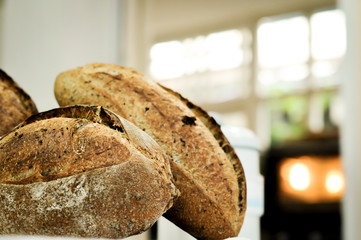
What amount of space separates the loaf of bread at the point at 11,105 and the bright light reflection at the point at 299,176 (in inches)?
170

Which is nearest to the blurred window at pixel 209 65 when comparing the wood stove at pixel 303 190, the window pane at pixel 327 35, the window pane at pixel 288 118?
the window pane at pixel 288 118

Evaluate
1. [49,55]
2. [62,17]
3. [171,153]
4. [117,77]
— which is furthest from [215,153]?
[62,17]

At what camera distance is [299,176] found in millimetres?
4762

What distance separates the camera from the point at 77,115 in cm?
54

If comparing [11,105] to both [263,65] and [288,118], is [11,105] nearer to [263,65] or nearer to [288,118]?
[288,118]

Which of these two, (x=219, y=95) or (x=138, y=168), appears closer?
(x=138, y=168)

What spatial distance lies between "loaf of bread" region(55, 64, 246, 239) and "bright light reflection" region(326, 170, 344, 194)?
4.19 metres

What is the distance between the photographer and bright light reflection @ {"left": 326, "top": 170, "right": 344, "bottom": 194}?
459 cm

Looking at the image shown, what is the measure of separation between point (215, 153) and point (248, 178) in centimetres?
24

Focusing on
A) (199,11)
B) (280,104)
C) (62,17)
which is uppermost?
(199,11)

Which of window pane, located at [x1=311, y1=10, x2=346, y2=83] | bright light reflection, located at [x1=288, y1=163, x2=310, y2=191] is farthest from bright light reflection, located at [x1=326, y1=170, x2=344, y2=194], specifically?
window pane, located at [x1=311, y1=10, x2=346, y2=83]

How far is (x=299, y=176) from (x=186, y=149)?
14.2 feet

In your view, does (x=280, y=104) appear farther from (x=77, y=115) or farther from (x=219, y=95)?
(x=77, y=115)

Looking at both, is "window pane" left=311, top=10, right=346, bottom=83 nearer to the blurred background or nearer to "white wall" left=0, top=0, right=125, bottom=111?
the blurred background
